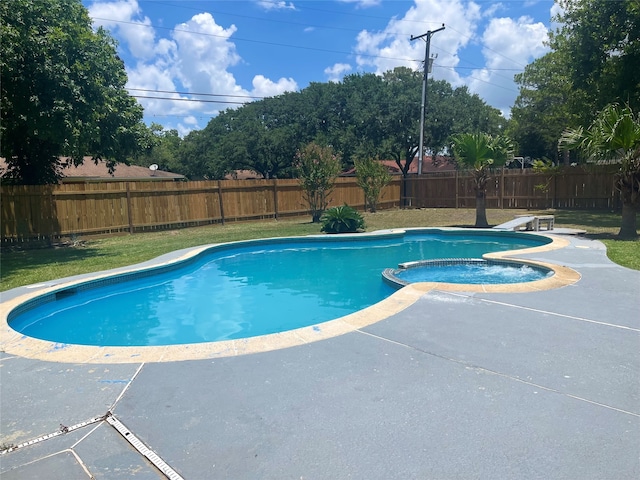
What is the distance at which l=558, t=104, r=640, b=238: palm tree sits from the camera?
10.9m

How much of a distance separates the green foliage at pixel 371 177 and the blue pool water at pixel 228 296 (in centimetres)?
815

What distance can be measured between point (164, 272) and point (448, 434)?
328 inches

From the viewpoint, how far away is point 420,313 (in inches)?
217

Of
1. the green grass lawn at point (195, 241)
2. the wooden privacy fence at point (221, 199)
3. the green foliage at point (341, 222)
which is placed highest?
the wooden privacy fence at point (221, 199)

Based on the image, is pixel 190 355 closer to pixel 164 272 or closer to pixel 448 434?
pixel 448 434

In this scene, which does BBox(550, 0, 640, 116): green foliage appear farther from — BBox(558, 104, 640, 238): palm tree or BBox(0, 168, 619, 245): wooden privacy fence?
BBox(558, 104, 640, 238): palm tree

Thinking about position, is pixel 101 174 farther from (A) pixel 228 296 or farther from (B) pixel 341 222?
(A) pixel 228 296

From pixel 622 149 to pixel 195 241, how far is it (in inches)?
479

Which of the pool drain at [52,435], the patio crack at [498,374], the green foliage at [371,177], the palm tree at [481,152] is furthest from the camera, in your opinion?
the green foliage at [371,177]

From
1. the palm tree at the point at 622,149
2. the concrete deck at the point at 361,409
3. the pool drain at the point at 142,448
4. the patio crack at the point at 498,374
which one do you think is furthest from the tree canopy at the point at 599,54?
the pool drain at the point at 142,448

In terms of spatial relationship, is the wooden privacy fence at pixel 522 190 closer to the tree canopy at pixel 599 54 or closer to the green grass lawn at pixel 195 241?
the green grass lawn at pixel 195 241

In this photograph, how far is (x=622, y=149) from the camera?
36.9ft

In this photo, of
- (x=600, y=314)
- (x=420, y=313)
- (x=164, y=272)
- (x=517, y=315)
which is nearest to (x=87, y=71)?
(x=164, y=272)

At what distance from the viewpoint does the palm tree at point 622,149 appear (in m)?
10.9
